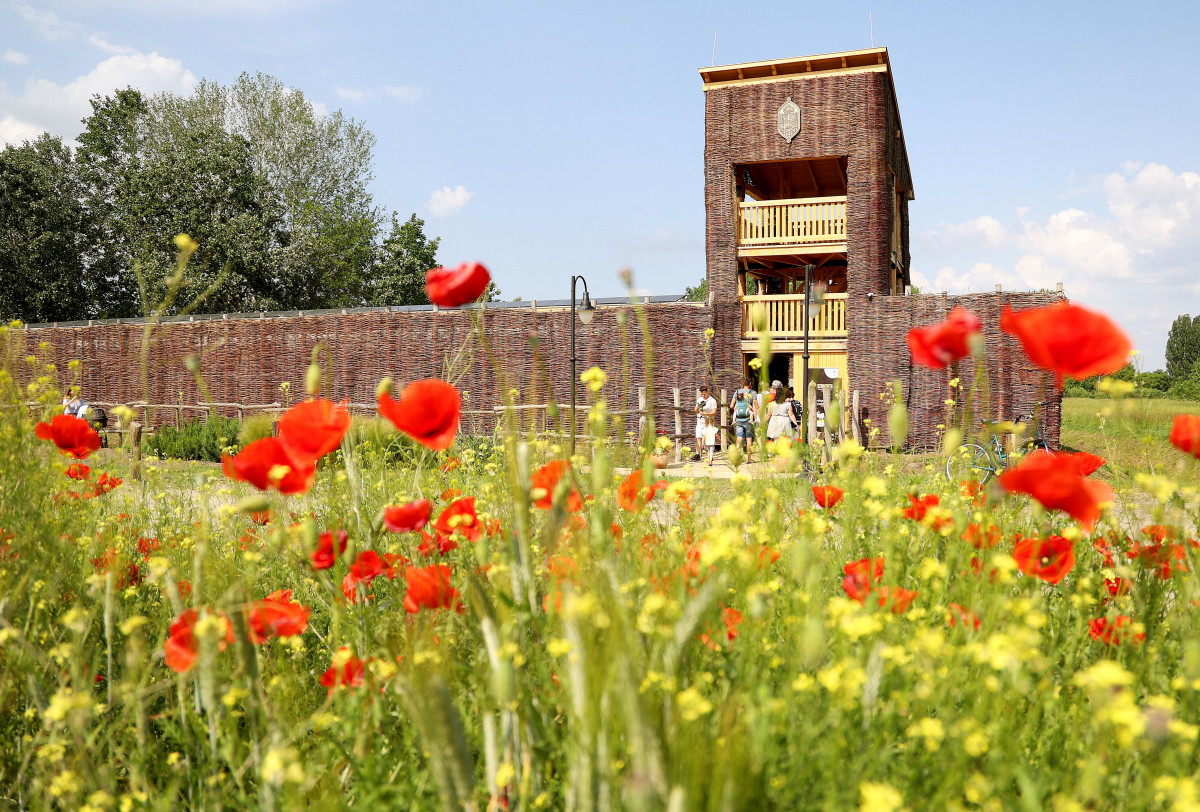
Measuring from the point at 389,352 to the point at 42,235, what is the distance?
19653 mm

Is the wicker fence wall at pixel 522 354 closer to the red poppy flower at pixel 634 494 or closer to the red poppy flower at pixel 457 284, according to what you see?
the red poppy flower at pixel 634 494

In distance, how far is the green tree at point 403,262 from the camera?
105 feet

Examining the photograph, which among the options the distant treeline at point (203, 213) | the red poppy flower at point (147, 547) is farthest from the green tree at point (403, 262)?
the red poppy flower at point (147, 547)

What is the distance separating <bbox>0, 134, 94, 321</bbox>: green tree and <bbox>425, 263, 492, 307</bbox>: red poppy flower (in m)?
32.8

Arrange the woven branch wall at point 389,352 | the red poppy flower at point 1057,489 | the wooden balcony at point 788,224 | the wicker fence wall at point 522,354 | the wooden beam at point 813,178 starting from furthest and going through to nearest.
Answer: the wooden beam at point 813,178, the wooden balcony at point 788,224, the woven branch wall at point 389,352, the wicker fence wall at point 522,354, the red poppy flower at point 1057,489

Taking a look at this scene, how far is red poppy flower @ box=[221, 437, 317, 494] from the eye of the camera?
1.38 meters

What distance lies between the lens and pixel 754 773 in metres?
0.97

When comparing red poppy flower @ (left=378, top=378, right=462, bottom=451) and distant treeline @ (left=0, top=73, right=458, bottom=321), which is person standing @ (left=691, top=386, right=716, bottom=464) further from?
distant treeline @ (left=0, top=73, right=458, bottom=321)

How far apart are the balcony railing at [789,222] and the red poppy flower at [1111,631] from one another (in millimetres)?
14962

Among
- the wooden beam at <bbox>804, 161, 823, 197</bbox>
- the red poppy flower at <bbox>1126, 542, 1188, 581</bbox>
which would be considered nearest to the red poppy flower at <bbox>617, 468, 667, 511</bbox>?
the red poppy flower at <bbox>1126, 542, 1188, 581</bbox>

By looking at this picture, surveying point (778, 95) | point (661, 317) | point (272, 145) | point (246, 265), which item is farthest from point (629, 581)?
point (272, 145)

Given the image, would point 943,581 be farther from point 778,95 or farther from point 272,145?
point 272,145

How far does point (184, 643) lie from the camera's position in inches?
49.4

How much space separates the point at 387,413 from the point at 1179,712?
1.42 metres
